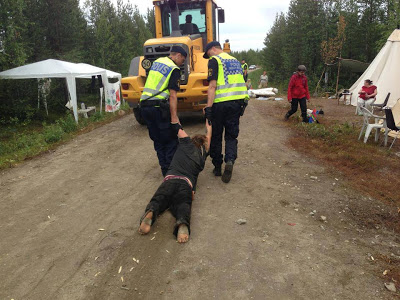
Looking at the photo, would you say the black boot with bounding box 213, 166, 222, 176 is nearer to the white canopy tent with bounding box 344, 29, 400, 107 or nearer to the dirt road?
the dirt road

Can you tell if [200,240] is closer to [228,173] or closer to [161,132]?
[228,173]

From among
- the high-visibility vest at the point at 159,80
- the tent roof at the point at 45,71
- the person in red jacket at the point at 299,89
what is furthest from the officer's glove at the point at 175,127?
the tent roof at the point at 45,71

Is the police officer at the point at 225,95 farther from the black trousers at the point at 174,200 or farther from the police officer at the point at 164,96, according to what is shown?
A: the black trousers at the point at 174,200

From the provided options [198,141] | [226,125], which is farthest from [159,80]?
[226,125]

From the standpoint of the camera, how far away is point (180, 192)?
11.7ft

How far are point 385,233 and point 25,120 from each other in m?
12.9

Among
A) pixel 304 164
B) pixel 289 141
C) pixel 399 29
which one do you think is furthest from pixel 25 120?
pixel 399 29

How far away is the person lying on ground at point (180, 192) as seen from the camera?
3338 mm

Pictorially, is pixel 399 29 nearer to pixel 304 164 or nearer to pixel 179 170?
pixel 304 164

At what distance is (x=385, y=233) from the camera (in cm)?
343

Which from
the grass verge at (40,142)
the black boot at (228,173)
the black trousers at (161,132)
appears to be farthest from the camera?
the grass verge at (40,142)

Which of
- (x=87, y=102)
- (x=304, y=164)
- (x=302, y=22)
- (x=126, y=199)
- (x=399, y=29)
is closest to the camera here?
(x=126, y=199)

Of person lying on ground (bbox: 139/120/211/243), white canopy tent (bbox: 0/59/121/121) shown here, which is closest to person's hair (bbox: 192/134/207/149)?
person lying on ground (bbox: 139/120/211/243)

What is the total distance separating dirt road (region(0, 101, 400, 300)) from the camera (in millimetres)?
2625
